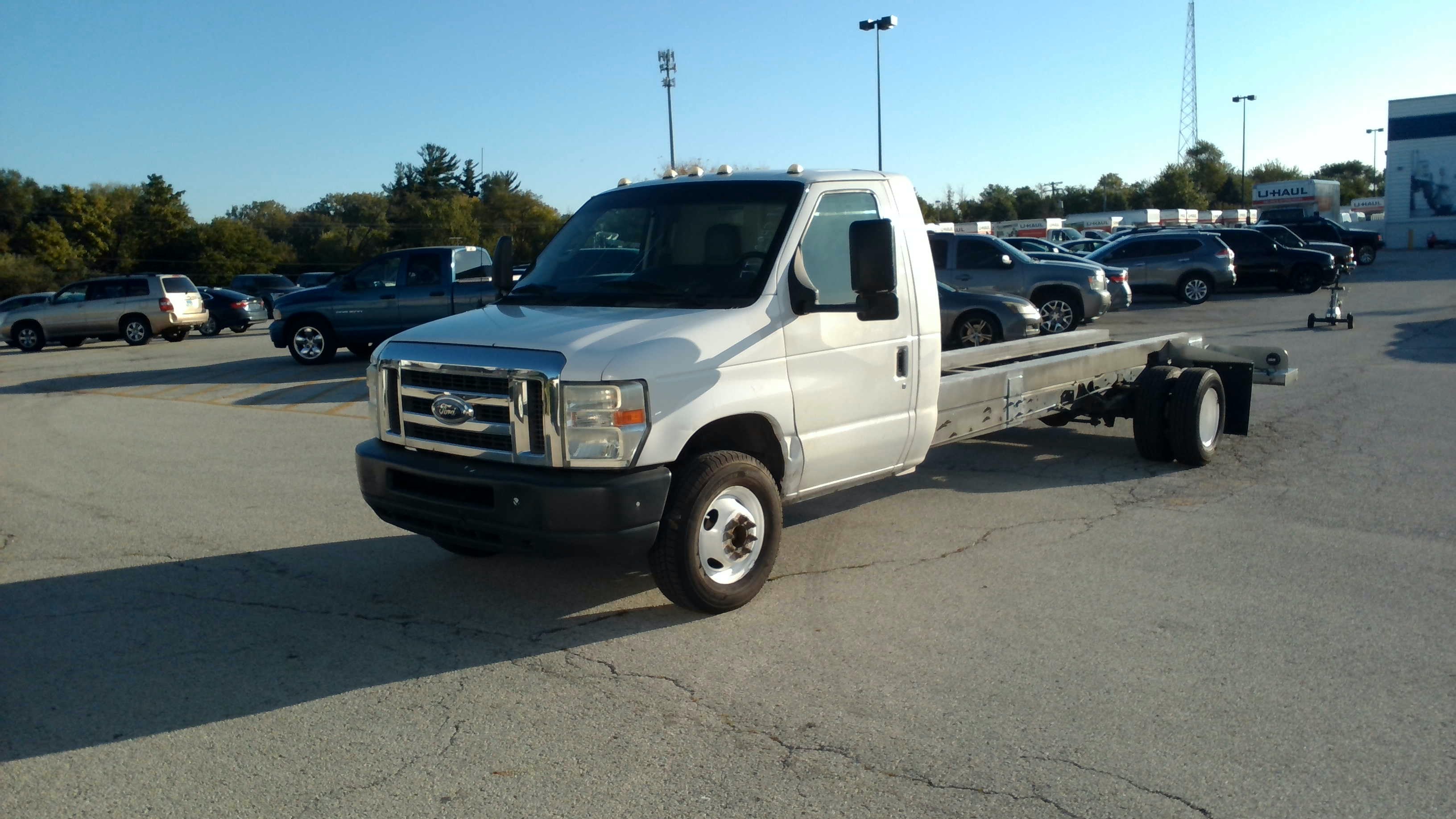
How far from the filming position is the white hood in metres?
4.98

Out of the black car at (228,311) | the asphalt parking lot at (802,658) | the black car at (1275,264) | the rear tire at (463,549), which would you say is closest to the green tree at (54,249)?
the black car at (228,311)

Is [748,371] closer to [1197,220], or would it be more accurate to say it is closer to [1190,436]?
[1190,436]

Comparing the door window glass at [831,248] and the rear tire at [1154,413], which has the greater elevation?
the door window glass at [831,248]

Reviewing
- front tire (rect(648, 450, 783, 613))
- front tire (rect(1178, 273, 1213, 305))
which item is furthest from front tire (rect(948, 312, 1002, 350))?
front tire (rect(1178, 273, 1213, 305))

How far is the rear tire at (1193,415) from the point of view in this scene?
8750 millimetres

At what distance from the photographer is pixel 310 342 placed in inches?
767

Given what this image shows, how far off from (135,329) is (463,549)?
82.1 ft

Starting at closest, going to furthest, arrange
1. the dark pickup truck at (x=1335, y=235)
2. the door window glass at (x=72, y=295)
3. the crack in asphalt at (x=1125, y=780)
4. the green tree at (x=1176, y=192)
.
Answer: the crack in asphalt at (x=1125, y=780) < the door window glass at (x=72, y=295) < the dark pickup truck at (x=1335, y=235) < the green tree at (x=1176, y=192)

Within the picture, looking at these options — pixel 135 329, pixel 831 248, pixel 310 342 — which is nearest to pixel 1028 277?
pixel 310 342

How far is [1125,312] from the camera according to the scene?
26.3 m

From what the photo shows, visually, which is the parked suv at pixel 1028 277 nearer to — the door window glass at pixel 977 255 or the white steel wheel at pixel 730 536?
the door window glass at pixel 977 255

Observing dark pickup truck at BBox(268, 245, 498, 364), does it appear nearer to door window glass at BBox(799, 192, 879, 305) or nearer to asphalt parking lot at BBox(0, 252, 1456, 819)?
asphalt parking lot at BBox(0, 252, 1456, 819)

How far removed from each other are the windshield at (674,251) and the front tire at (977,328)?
385 inches

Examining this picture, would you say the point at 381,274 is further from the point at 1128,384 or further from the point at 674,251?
the point at 674,251
